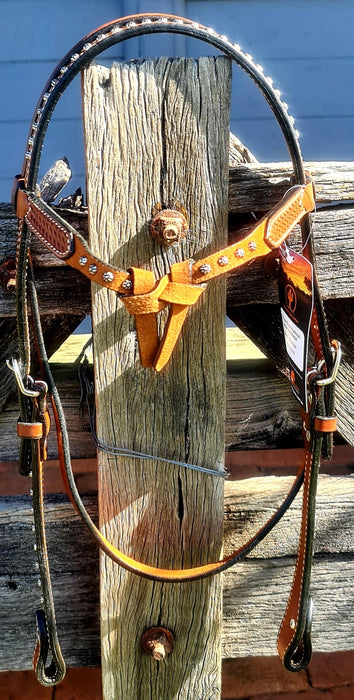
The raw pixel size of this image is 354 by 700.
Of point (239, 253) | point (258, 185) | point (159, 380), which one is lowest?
point (159, 380)

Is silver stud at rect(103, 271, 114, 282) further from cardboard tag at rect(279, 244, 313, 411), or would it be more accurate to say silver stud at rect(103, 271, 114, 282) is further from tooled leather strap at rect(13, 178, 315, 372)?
cardboard tag at rect(279, 244, 313, 411)

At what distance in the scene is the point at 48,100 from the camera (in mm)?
1064

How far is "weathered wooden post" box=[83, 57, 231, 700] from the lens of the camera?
1130mm

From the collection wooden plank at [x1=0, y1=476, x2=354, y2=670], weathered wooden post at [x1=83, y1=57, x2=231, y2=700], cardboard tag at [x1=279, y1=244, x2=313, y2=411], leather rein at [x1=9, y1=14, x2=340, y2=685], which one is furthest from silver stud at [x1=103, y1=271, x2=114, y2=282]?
wooden plank at [x1=0, y1=476, x2=354, y2=670]

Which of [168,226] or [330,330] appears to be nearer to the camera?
[168,226]

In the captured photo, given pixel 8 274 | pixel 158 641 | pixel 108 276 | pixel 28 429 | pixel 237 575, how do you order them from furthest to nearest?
pixel 237 575, pixel 158 641, pixel 8 274, pixel 28 429, pixel 108 276

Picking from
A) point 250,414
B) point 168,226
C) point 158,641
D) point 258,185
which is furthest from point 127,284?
point 158,641

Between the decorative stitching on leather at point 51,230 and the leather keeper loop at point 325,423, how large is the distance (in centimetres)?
58

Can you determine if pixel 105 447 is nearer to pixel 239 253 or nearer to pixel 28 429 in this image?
pixel 28 429

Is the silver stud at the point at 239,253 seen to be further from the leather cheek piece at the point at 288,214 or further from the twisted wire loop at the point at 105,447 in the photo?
the twisted wire loop at the point at 105,447

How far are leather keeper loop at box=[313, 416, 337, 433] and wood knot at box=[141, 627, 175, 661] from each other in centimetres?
59

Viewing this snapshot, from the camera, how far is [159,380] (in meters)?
1.28

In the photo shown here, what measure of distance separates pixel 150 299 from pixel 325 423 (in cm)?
43

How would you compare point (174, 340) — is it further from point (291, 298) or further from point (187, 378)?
point (291, 298)
